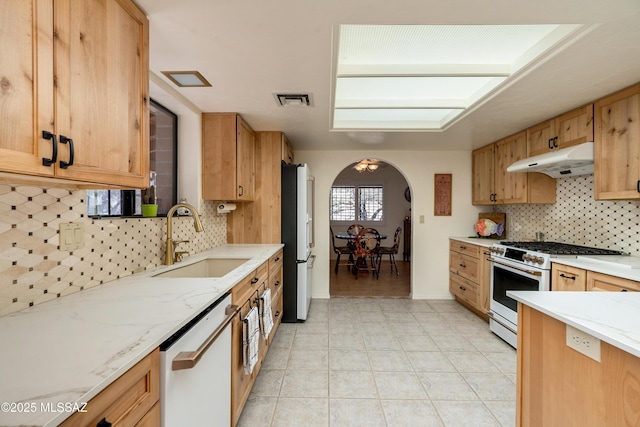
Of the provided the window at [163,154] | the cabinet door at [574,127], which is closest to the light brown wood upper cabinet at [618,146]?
the cabinet door at [574,127]

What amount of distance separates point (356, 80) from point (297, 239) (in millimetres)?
1714

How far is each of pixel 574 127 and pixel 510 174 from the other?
94 cm

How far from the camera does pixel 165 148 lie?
2477mm

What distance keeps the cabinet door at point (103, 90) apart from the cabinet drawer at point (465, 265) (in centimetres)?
349

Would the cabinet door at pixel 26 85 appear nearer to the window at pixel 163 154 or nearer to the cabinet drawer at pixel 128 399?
the cabinet drawer at pixel 128 399

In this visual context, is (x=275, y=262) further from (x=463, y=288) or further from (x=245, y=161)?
(x=463, y=288)

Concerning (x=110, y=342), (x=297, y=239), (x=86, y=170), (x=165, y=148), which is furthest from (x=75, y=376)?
(x=297, y=239)

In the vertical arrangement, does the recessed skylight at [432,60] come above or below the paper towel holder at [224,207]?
above

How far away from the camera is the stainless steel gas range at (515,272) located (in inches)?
91.9

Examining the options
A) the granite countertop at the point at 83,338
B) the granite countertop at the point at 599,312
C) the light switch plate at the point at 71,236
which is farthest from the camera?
the light switch plate at the point at 71,236

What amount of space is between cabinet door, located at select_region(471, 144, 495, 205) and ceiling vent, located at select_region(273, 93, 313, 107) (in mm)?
2674

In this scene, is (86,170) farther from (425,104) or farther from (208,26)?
(425,104)

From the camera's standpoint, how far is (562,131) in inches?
102

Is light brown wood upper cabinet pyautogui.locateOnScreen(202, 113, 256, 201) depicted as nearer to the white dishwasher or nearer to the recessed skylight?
the recessed skylight
